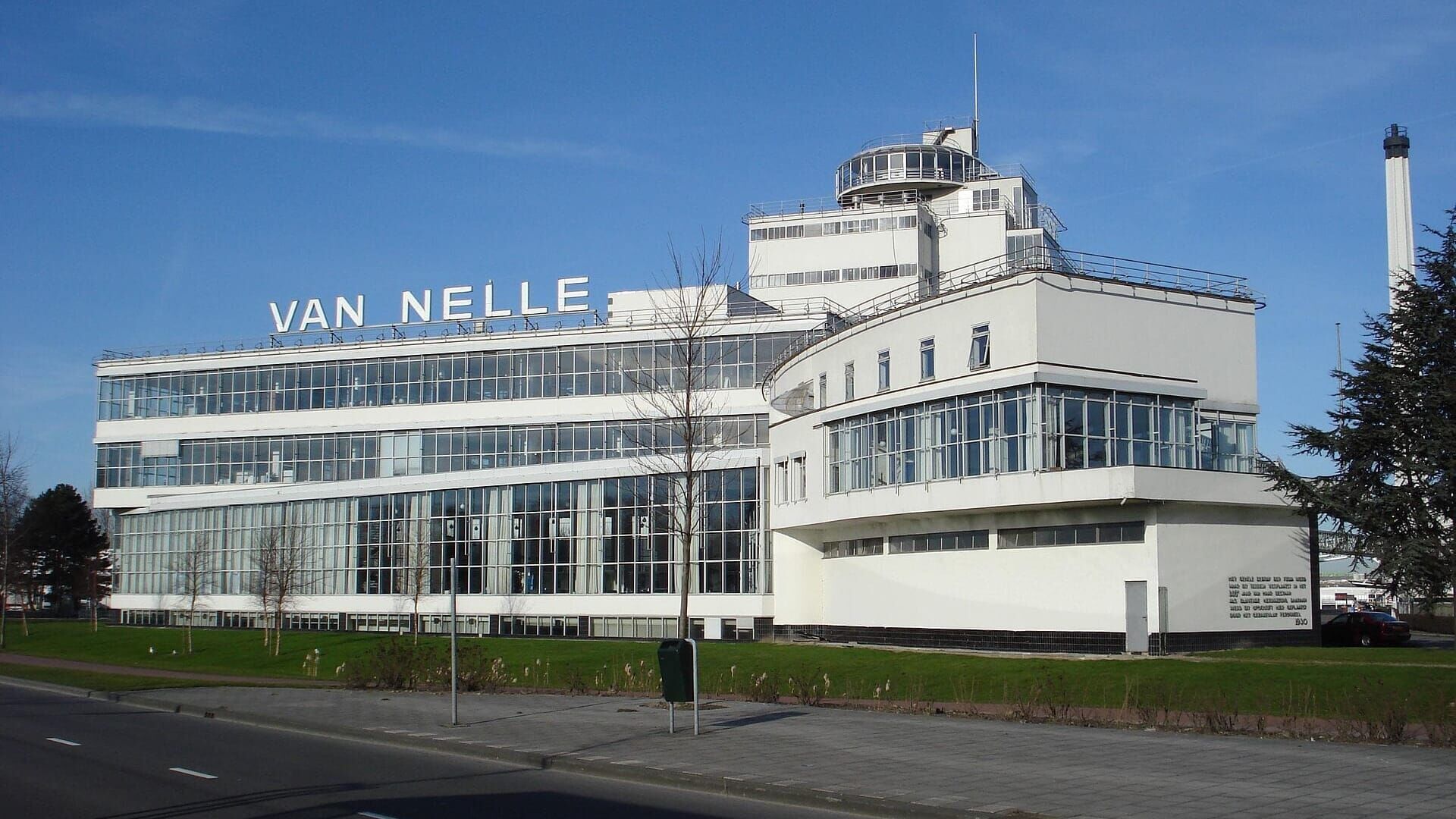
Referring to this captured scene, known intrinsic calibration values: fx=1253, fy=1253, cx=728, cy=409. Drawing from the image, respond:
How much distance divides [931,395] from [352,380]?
1790 inches

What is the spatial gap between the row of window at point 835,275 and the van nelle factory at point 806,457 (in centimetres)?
19

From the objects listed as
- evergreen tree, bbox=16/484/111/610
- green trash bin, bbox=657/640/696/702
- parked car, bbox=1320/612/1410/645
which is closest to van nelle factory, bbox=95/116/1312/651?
parked car, bbox=1320/612/1410/645

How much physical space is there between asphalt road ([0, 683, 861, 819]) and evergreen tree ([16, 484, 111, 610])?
87.8 m

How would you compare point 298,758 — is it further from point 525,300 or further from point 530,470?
point 525,300

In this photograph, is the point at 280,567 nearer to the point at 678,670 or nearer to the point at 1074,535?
the point at 1074,535

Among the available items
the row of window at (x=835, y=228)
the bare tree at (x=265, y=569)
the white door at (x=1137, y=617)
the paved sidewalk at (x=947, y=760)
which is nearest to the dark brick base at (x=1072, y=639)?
the white door at (x=1137, y=617)

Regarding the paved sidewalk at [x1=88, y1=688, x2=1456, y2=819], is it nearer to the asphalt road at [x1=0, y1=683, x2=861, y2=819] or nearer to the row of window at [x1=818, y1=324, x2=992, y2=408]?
the asphalt road at [x1=0, y1=683, x2=861, y2=819]

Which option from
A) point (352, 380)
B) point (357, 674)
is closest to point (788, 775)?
point (357, 674)

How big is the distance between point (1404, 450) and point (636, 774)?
3321 cm

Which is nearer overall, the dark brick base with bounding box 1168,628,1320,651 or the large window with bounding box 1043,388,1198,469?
the dark brick base with bounding box 1168,628,1320,651

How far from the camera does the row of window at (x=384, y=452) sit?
67.1m

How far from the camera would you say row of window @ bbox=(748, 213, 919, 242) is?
81062mm

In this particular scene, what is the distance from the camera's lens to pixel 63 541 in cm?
10438

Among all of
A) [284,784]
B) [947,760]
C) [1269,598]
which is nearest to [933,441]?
[1269,598]
